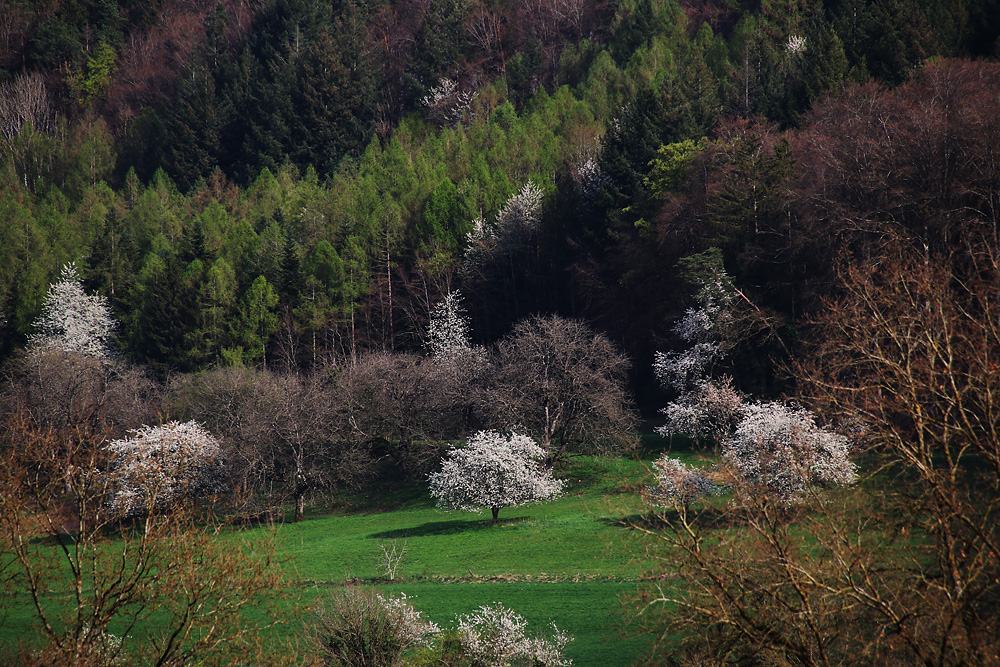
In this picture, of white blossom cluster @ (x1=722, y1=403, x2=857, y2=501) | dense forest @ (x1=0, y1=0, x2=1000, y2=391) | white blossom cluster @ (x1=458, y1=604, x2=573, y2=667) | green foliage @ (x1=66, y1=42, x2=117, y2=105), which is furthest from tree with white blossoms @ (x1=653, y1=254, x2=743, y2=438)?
green foliage @ (x1=66, y1=42, x2=117, y2=105)

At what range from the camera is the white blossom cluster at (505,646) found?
20281 millimetres

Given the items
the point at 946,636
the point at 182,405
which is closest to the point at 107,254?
the point at 182,405

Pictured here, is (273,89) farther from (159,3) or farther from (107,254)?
(159,3)

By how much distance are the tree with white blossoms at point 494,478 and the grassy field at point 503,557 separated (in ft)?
3.15

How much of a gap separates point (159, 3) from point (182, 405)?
10968cm

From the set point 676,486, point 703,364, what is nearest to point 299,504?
point 703,364

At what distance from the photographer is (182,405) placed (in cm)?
5547

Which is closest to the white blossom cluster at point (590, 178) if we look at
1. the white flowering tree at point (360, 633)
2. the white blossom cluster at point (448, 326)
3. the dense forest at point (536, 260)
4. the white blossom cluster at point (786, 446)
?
the dense forest at point (536, 260)

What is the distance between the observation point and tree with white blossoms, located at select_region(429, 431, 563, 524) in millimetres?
40281

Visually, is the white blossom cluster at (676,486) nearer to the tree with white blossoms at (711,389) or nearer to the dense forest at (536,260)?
the dense forest at (536,260)

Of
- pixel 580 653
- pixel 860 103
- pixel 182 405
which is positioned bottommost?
pixel 580 653

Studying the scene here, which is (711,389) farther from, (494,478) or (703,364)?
(494,478)

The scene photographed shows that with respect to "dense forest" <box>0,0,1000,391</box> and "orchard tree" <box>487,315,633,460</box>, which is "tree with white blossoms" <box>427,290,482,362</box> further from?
"orchard tree" <box>487,315,633,460</box>

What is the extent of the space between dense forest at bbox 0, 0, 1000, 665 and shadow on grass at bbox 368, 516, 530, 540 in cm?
297
